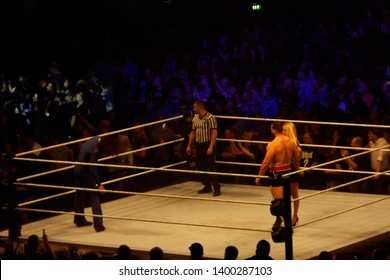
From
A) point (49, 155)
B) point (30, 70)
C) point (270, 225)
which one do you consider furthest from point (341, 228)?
point (30, 70)

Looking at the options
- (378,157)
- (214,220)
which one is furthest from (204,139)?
(378,157)

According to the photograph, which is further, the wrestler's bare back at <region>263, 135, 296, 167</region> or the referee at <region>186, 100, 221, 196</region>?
the referee at <region>186, 100, 221, 196</region>

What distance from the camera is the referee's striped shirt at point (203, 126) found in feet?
39.1

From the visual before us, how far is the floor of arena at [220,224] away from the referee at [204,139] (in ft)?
0.97

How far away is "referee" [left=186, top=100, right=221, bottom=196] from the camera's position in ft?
39.1

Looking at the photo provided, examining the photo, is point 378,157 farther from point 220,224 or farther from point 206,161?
point 220,224

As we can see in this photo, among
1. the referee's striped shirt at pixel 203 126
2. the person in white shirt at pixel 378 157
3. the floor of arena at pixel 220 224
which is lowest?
the floor of arena at pixel 220 224

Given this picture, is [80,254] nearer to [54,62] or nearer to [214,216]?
[214,216]

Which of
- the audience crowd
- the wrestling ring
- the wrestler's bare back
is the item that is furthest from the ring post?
the audience crowd

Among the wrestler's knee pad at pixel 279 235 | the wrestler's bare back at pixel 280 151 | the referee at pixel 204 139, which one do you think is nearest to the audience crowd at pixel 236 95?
the referee at pixel 204 139

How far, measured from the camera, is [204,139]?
1206 centimetres

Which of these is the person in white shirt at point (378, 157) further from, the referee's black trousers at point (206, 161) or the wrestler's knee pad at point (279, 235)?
the wrestler's knee pad at point (279, 235)

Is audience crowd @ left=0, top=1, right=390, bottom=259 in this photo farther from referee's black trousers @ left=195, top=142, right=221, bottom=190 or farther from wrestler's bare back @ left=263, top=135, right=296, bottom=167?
wrestler's bare back @ left=263, top=135, right=296, bottom=167

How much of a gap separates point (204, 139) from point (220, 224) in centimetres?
135
